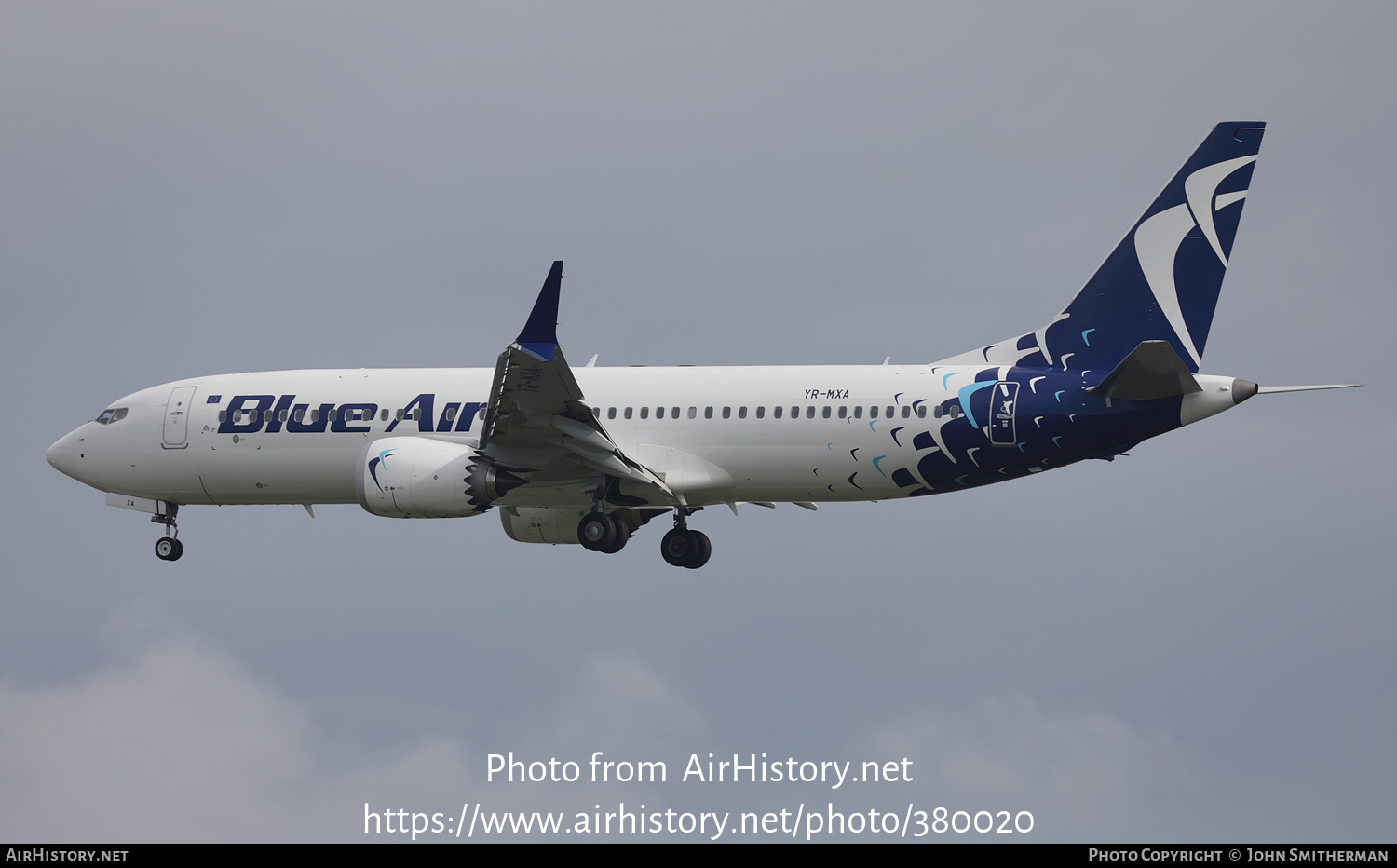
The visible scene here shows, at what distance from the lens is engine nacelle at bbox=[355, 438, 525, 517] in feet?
101

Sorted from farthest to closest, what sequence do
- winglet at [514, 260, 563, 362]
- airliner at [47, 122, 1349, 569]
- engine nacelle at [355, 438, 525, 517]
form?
engine nacelle at [355, 438, 525, 517] → airliner at [47, 122, 1349, 569] → winglet at [514, 260, 563, 362]

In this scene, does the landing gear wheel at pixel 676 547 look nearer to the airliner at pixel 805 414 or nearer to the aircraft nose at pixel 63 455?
the airliner at pixel 805 414

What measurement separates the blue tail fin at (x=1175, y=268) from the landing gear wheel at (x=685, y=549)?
8452 mm

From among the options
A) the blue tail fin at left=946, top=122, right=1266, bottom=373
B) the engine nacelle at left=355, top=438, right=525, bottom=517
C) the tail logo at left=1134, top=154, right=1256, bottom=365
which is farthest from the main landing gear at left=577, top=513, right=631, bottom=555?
the tail logo at left=1134, top=154, right=1256, bottom=365

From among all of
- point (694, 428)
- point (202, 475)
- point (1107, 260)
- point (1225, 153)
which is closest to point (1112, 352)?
→ point (1107, 260)

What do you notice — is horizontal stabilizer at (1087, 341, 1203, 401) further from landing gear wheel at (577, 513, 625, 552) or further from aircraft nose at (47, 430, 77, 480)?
aircraft nose at (47, 430, 77, 480)

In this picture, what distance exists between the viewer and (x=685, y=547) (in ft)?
114

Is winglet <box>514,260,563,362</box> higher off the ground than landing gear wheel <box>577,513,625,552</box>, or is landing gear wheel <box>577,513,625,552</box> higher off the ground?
winglet <box>514,260,563,362</box>

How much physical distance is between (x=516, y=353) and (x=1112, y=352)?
1121 centimetres

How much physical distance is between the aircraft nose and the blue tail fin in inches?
850

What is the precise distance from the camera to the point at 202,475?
35.0m

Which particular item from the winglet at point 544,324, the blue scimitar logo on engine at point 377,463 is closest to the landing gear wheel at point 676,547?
the blue scimitar logo on engine at point 377,463

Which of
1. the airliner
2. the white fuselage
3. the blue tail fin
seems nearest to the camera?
the airliner

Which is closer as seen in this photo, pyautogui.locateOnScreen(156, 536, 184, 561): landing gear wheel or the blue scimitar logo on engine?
the blue scimitar logo on engine
